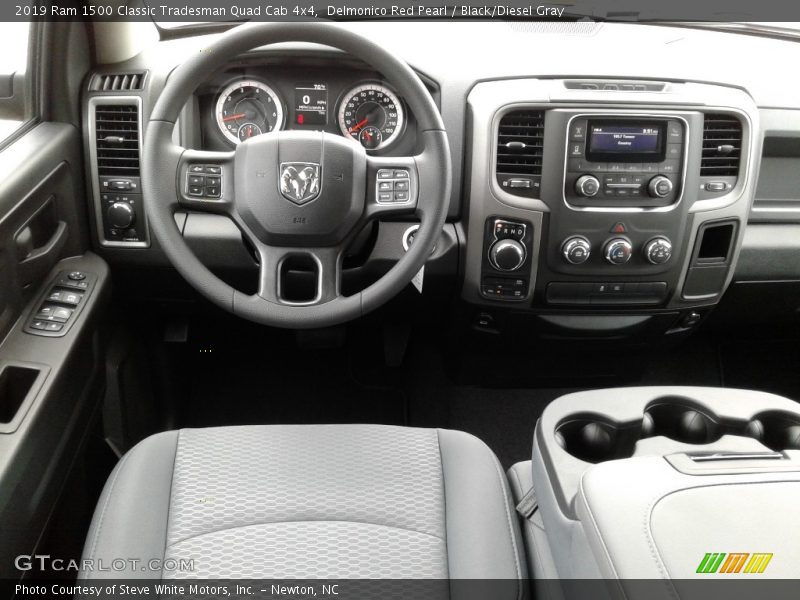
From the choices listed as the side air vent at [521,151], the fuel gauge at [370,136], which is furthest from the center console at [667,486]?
the fuel gauge at [370,136]

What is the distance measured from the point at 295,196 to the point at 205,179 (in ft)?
0.58

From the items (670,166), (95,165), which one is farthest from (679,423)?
(95,165)

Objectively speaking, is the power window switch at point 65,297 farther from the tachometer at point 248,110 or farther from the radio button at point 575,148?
the radio button at point 575,148

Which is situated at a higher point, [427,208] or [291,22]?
[291,22]

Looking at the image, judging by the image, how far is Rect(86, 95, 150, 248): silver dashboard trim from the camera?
5.33 ft

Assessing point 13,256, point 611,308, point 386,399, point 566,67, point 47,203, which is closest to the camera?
point 13,256

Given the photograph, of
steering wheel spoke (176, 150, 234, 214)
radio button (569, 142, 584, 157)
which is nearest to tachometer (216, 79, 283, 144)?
steering wheel spoke (176, 150, 234, 214)

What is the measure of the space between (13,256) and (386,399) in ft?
3.80

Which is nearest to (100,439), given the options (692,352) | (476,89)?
(476,89)

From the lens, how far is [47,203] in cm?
155

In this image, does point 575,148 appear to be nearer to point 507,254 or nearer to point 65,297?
point 507,254

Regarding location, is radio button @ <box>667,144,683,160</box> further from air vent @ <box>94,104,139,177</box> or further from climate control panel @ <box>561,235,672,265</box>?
air vent @ <box>94,104,139,177</box>

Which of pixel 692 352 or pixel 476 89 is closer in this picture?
pixel 476 89

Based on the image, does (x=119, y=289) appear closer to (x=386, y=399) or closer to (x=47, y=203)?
(x=47, y=203)
